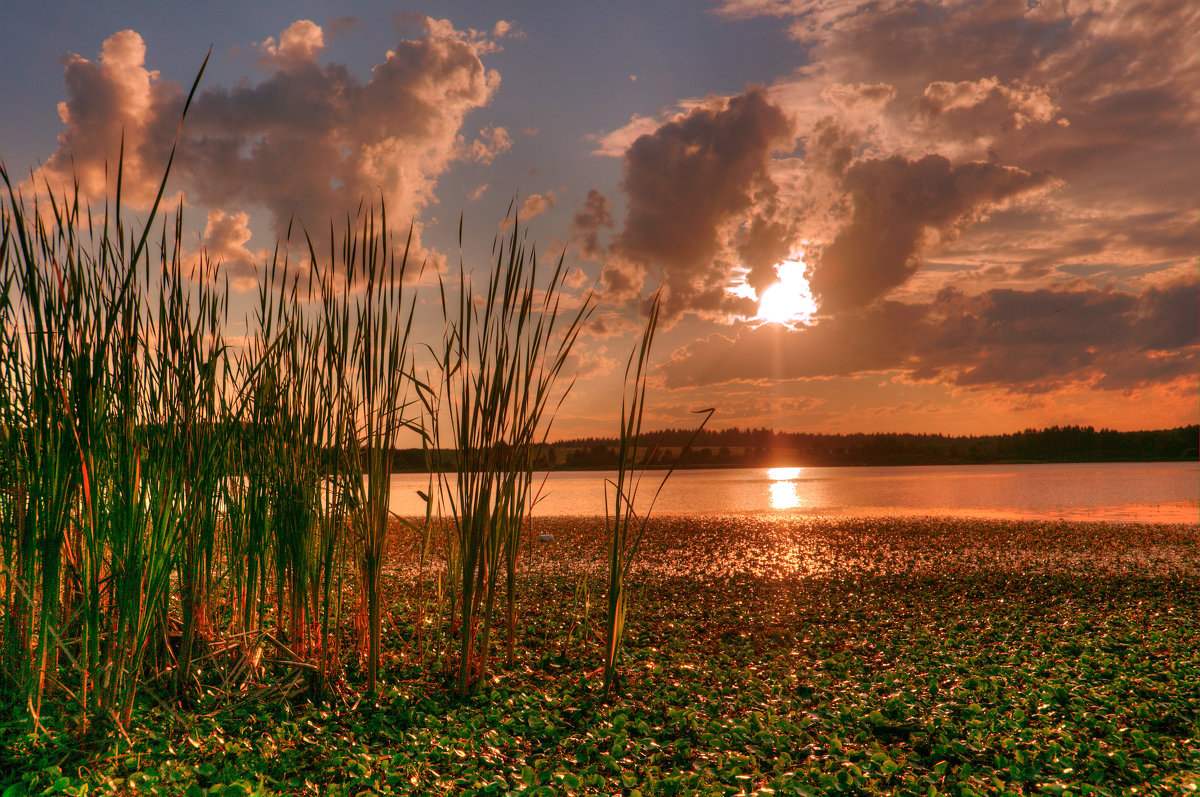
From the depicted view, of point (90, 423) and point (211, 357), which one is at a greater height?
point (211, 357)

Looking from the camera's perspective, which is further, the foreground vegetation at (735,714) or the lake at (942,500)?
the lake at (942,500)

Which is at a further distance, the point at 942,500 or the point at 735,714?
the point at 942,500

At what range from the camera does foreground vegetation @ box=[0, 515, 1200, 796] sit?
247 centimetres

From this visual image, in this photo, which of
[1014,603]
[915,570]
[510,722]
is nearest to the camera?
[510,722]

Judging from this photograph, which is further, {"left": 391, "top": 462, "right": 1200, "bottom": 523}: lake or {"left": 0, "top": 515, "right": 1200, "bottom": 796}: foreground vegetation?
{"left": 391, "top": 462, "right": 1200, "bottom": 523}: lake

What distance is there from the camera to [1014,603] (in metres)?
5.93

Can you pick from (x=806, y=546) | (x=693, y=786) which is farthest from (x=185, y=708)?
(x=806, y=546)

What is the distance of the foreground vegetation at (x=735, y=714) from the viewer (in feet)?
8.12

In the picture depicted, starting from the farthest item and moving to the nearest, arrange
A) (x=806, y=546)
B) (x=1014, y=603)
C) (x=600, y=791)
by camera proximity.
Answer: (x=806, y=546) → (x=1014, y=603) → (x=600, y=791)

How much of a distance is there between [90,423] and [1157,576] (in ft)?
31.9

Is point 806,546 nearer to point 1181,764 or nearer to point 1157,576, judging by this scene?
point 1157,576

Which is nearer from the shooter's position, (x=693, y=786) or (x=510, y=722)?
(x=693, y=786)

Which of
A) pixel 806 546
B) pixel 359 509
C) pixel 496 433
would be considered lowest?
pixel 806 546

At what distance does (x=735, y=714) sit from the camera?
3322 mm
